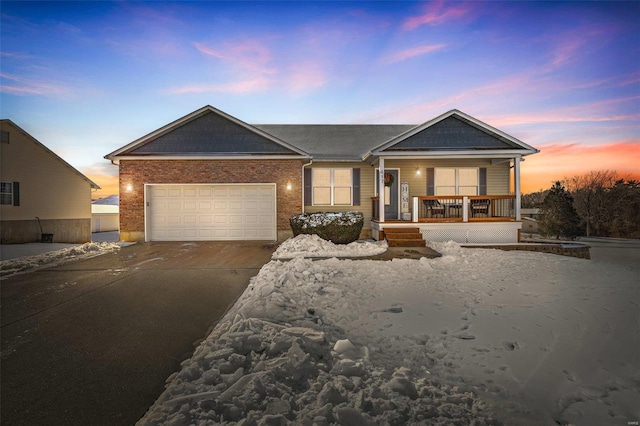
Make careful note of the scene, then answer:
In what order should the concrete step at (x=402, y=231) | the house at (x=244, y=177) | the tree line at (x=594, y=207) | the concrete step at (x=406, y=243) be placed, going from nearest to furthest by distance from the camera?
the concrete step at (x=406, y=243)
the concrete step at (x=402, y=231)
the house at (x=244, y=177)
the tree line at (x=594, y=207)

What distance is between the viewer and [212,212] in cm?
1189

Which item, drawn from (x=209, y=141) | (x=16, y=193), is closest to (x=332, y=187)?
Result: (x=209, y=141)

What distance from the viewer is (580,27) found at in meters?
8.85

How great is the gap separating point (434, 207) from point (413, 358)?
9747mm

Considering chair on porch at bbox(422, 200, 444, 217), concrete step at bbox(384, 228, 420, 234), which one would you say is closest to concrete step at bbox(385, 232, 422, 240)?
concrete step at bbox(384, 228, 420, 234)

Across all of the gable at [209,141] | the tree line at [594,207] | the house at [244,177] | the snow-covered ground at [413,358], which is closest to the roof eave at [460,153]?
the house at [244,177]

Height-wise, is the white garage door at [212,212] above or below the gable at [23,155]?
below

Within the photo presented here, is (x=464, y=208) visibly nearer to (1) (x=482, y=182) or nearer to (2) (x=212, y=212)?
(1) (x=482, y=182)

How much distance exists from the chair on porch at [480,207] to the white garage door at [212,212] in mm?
8670

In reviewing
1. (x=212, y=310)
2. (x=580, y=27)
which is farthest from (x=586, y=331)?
(x=580, y=27)

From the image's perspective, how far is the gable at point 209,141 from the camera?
11.7 m

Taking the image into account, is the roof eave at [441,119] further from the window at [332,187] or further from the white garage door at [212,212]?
the white garage door at [212,212]

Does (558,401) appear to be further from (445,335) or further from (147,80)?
(147,80)

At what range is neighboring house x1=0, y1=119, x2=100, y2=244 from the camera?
13.1 m
